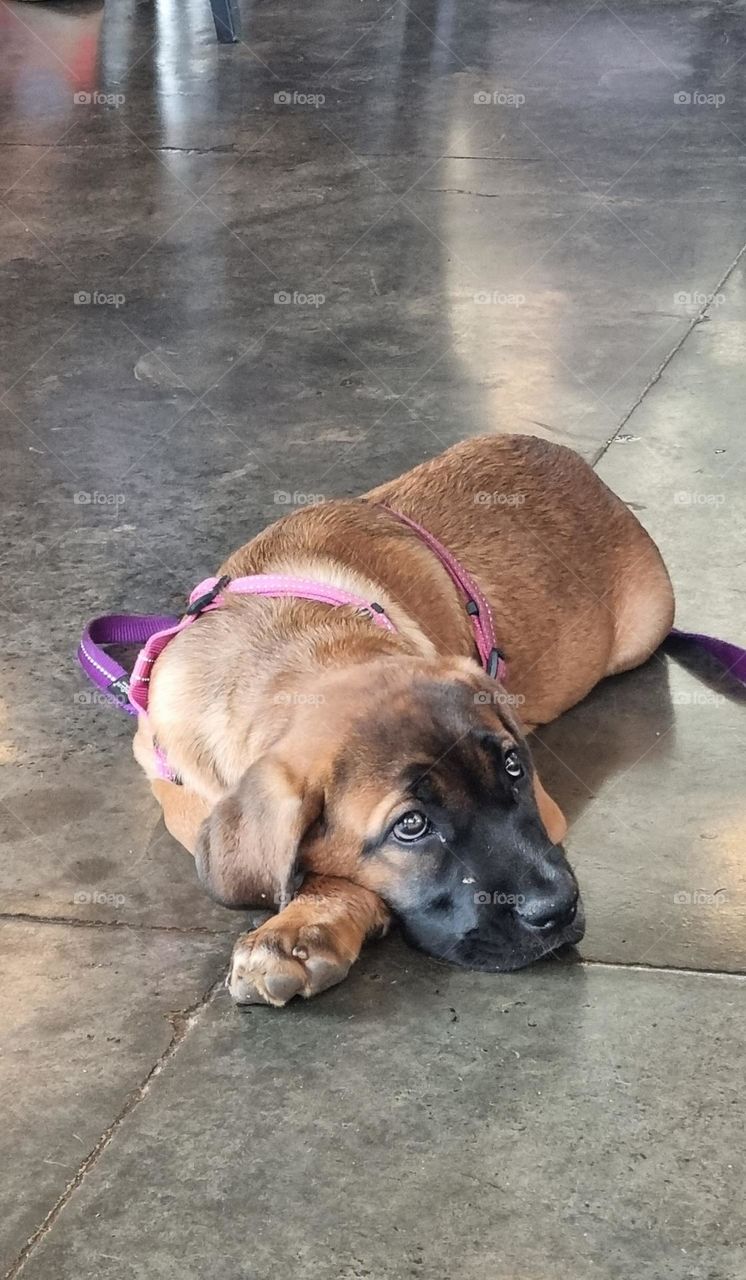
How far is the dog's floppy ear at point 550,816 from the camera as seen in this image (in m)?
3.54

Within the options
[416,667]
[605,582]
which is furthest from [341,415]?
[416,667]

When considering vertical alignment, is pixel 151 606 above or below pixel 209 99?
above

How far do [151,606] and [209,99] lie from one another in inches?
271

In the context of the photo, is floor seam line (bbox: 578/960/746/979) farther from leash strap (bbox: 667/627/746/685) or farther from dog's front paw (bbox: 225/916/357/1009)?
leash strap (bbox: 667/627/746/685)

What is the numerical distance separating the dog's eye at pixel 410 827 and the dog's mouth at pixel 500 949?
0.86 ft

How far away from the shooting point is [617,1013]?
331 centimetres

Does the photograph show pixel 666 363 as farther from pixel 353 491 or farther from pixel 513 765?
pixel 513 765

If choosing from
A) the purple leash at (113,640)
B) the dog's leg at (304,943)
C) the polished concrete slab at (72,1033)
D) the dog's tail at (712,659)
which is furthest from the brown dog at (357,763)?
the dog's tail at (712,659)

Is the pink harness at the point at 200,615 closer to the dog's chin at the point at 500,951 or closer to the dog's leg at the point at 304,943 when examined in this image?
the dog's leg at the point at 304,943

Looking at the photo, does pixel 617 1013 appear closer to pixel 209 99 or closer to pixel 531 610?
pixel 531 610

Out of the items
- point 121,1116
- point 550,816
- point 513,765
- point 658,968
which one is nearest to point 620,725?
point 550,816

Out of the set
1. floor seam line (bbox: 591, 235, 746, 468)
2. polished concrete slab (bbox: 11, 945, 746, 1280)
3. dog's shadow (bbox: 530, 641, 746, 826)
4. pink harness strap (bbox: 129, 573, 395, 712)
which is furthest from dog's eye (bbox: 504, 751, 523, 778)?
floor seam line (bbox: 591, 235, 746, 468)

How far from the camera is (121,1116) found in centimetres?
311

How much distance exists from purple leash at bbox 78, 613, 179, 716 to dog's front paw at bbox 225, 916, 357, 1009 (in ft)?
4.17
